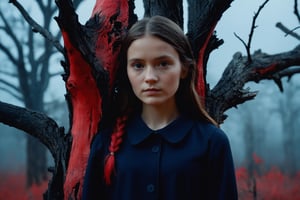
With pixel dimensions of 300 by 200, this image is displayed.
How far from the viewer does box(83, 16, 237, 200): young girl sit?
1.45 metres

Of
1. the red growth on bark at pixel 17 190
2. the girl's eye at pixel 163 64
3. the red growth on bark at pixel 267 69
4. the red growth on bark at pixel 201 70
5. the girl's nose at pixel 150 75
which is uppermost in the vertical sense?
the red growth on bark at pixel 267 69

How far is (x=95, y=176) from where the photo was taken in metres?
1.60

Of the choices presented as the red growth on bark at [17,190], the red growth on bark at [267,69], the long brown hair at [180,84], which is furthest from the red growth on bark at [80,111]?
the red growth on bark at [17,190]

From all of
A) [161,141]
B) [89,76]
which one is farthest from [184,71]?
[89,76]

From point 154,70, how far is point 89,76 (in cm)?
52

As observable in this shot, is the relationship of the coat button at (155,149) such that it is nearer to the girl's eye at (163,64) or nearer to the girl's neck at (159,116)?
the girl's neck at (159,116)

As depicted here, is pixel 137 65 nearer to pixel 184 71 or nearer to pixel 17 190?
pixel 184 71

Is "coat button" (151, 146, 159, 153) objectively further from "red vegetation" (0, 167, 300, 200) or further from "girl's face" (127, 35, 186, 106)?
"red vegetation" (0, 167, 300, 200)

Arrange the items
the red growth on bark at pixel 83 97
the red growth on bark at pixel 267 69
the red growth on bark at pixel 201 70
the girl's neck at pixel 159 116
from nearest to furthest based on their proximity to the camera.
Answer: the girl's neck at pixel 159 116
the red growth on bark at pixel 83 97
the red growth on bark at pixel 201 70
the red growth on bark at pixel 267 69

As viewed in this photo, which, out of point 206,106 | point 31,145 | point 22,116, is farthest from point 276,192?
point 22,116

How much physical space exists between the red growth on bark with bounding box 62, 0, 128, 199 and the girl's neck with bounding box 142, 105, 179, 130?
36 cm

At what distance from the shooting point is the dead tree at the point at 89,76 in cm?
180

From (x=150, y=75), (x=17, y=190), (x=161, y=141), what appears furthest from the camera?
(x=17, y=190)

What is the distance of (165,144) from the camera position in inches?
59.8
